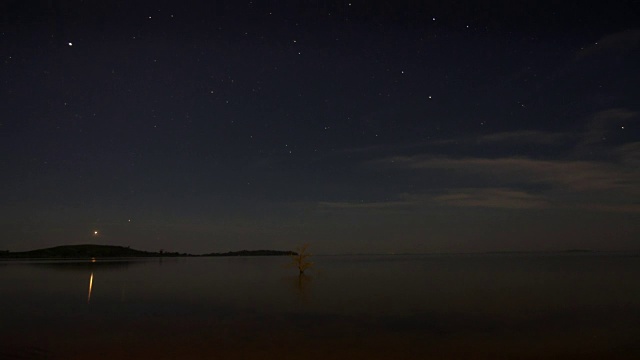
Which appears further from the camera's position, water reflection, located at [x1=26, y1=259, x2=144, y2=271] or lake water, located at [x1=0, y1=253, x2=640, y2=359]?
water reflection, located at [x1=26, y1=259, x2=144, y2=271]

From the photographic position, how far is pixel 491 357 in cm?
1477

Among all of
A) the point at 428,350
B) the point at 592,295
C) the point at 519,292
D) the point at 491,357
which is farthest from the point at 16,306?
the point at 592,295

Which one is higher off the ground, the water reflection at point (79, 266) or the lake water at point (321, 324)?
the water reflection at point (79, 266)

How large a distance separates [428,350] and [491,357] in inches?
72.1

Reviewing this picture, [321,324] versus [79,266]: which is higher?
[79,266]

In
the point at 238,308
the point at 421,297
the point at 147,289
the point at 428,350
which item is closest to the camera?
the point at 428,350

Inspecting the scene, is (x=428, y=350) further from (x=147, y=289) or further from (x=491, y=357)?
(x=147, y=289)

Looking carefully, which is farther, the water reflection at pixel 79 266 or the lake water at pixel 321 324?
the water reflection at pixel 79 266

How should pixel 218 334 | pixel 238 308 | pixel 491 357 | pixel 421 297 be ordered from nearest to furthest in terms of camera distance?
pixel 491 357 < pixel 218 334 < pixel 238 308 < pixel 421 297

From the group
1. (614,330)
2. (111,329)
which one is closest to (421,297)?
(614,330)

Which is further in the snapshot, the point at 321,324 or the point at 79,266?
the point at 79,266

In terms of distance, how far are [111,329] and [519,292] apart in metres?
25.2

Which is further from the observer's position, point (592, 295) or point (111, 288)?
point (111, 288)

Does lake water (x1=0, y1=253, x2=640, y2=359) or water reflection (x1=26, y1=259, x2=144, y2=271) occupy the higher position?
water reflection (x1=26, y1=259, x2=144, y2=271)
